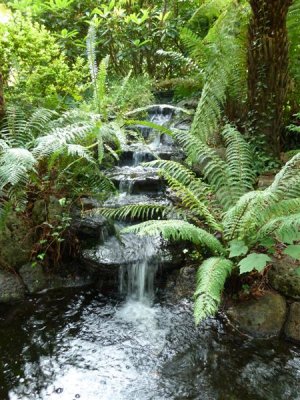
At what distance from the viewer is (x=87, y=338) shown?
8.72 ft

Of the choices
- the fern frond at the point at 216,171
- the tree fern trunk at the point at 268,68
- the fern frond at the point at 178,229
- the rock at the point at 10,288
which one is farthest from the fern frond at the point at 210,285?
the tree fern trunk at the point at 268,68

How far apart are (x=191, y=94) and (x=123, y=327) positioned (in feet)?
13.7

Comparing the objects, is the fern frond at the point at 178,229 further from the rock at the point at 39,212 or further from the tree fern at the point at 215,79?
the tree fern at the point at 215,79

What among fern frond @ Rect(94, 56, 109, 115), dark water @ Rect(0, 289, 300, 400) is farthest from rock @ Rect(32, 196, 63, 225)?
fern frond @ Rect(94, 56, 109, 115)

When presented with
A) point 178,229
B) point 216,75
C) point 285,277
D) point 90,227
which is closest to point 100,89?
point 216,75

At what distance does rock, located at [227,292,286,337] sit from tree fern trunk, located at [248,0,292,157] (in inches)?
74.3

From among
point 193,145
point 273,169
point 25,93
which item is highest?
point 25,93

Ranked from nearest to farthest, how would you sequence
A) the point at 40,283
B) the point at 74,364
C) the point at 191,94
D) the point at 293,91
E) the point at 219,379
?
1. the point at 219,379
2. the point at 74,364
3. the point at 40,283
4. the point at 293,91
5. the point at 191,94

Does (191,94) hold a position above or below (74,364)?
above

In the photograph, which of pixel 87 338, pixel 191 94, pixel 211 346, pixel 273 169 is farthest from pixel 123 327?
pixel 191 94

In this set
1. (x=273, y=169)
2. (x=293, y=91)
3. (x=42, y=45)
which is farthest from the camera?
(x=42, y=45)

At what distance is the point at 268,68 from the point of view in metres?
3.62

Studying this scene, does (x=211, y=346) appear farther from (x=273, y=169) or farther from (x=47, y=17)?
(x=47, y=17)

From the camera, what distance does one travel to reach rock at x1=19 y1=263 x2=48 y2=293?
323cm
